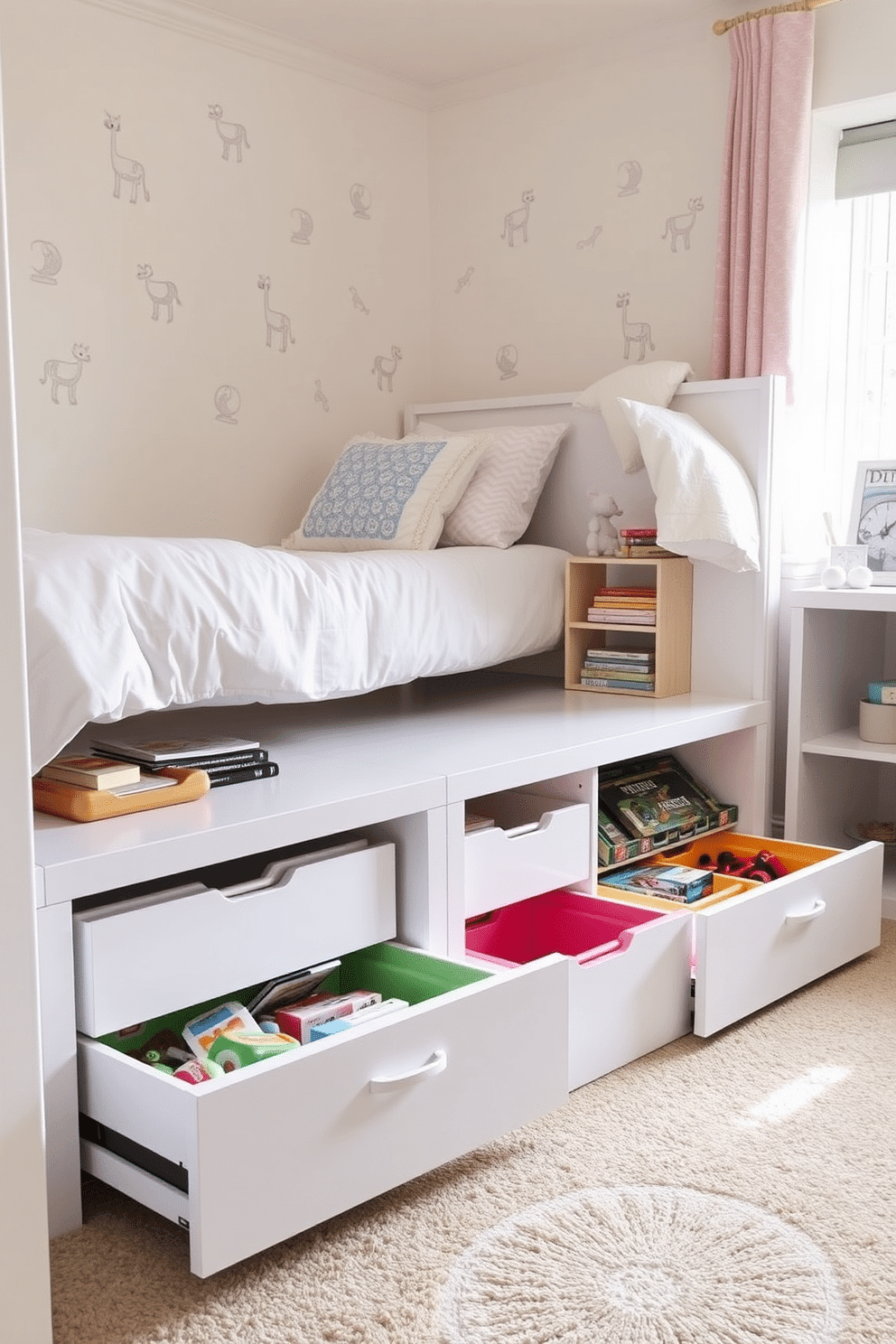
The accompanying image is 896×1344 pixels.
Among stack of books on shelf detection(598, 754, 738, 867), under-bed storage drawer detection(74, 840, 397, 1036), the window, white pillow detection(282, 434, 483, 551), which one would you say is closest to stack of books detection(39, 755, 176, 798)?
under-bed storage drawer detection(74, 840, 397, 1036)

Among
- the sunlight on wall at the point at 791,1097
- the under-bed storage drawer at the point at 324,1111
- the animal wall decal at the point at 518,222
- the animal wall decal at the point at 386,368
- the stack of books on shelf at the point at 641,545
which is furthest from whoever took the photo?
the animal wall decal at the point at 386,368

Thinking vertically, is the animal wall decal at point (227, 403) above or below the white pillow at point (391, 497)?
above

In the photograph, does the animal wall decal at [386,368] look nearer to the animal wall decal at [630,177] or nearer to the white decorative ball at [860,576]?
the animal wall decal at [630,177]

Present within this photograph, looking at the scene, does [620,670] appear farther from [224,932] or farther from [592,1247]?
[592,1247]

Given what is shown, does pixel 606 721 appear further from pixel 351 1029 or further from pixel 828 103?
pixel 828 103

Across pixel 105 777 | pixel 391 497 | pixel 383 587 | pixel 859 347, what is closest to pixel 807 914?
pixel 383 587

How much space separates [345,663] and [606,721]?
1.78ft

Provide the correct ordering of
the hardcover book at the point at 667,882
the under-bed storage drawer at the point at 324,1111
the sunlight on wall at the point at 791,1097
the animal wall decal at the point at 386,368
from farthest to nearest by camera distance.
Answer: the animal wall decal at the point at 386,368, the hardcover book at the point at 667,882, the sunlight on wall at the point at 791,1097, the under-bed storage drawer at the point at 324,1111

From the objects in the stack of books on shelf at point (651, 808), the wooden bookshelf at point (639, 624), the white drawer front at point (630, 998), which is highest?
the wooden bookshelf at point (639, 624)

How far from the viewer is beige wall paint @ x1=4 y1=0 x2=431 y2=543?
2736 millimetres

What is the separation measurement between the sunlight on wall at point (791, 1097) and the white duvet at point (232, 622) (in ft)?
3.13

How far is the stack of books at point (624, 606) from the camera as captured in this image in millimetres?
2721

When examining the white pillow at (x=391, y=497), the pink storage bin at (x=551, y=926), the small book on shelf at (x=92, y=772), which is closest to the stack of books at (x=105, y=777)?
the small book on shelf at (x=92, y=772)

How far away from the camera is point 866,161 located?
2.87 meters
